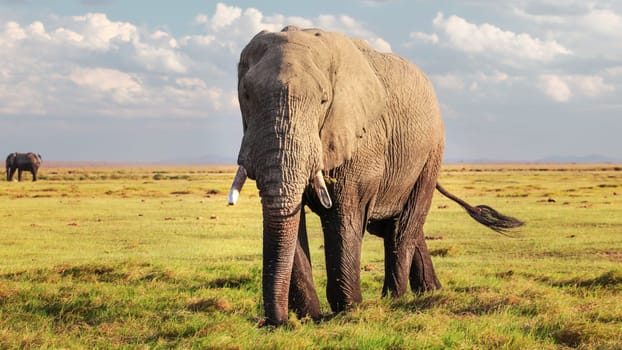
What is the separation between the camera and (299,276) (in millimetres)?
Answer: 7758

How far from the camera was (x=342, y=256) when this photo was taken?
7.73m

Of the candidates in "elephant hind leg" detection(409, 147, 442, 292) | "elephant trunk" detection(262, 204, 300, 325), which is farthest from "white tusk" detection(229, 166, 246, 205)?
"elephant hind leg" detection(409, 147, 442, 292)

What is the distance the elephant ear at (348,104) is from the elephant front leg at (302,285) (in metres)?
0.86

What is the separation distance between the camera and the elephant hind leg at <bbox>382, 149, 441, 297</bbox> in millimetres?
9367

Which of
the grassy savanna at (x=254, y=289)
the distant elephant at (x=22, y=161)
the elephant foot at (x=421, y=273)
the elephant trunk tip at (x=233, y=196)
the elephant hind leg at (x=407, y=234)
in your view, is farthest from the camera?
the distant elephant at (x=22, y=161)

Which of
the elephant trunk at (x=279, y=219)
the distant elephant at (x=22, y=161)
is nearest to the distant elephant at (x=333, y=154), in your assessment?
the elephant trunk at (x=279, y=219)

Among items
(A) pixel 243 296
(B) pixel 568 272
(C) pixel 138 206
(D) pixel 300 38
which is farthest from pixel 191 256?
(C) pixel 138 206

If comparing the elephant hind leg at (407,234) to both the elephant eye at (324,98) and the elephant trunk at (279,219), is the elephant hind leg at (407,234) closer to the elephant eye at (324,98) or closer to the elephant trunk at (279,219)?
the elephant trunk at (279,219)

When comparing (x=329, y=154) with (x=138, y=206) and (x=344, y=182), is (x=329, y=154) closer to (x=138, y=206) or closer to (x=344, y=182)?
(x=344, y=182)

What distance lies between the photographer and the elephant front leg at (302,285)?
773cm

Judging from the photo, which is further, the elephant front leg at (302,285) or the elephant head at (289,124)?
the elephant front leg at (302,285)

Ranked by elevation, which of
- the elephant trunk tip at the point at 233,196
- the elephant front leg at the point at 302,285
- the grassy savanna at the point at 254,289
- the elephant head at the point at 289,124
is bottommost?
the grassy savanna at the point at 254,289

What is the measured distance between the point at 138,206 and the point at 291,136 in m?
23.6

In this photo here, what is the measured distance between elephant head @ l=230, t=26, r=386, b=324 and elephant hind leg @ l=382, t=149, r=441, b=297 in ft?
7.43
